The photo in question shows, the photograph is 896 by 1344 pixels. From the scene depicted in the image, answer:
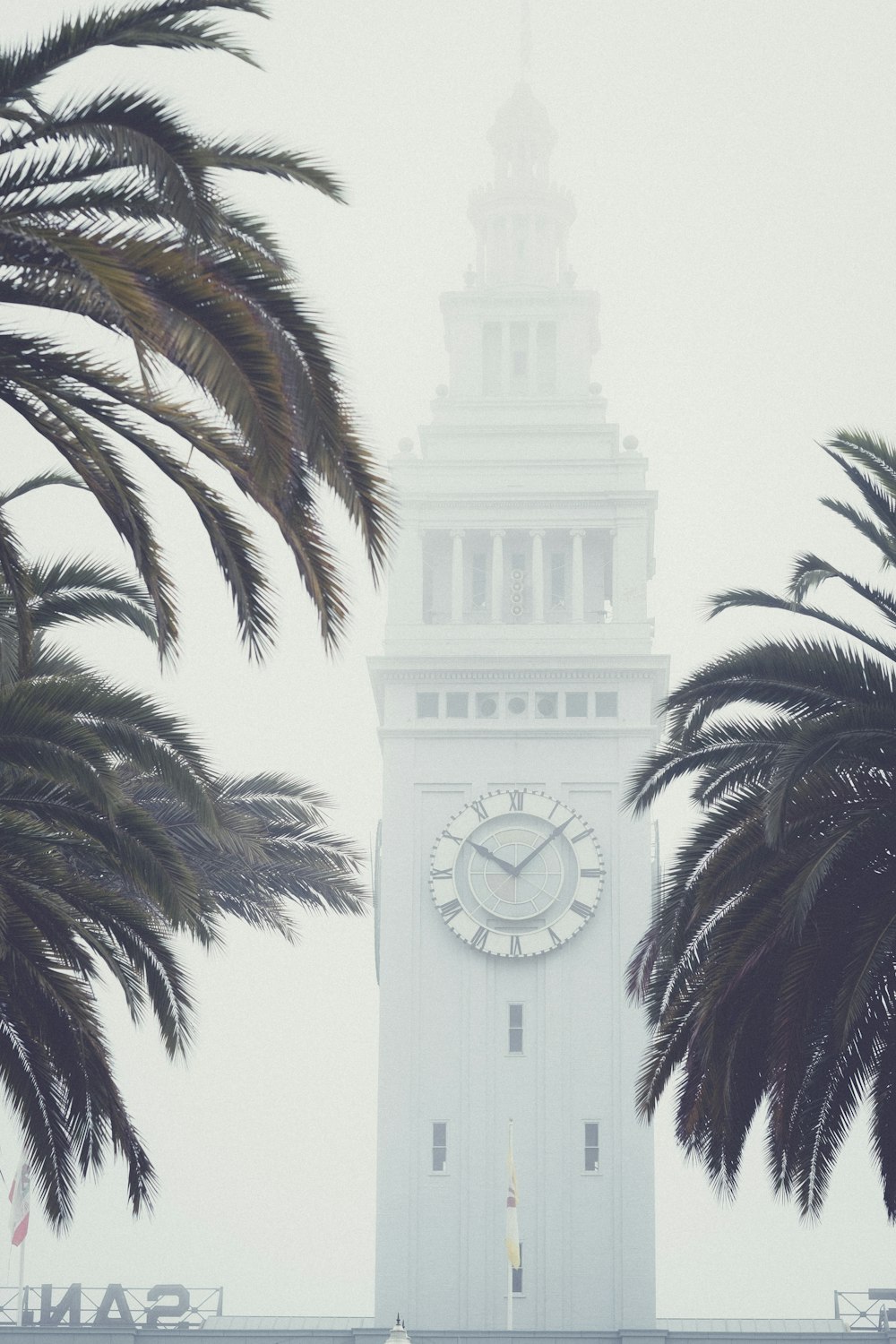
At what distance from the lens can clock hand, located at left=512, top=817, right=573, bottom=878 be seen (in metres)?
68.7

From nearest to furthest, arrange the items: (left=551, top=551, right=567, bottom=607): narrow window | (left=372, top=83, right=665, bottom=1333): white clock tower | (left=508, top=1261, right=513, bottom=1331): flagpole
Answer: (left=508, top=1261, right=513, bottom=1331): flagpole < (left=372, top=83, right=665, bottom=1333): white clock tower < (left=551, top=551, right=567, bottom=607): narrow window

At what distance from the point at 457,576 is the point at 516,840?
29.3ft

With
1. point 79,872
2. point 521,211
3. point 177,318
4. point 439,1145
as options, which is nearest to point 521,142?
point 521,211

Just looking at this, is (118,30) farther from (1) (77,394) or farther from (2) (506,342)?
(2) (506,342)

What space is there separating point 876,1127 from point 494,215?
5422 cm

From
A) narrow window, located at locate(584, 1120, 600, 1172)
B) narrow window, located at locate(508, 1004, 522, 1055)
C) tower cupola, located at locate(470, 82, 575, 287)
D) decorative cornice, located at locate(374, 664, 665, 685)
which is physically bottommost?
narrow window, located at locate(584, 1120, 600, 1172)

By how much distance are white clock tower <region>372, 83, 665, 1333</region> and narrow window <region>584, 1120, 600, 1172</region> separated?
0.18ft

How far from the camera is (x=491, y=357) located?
77.2 m

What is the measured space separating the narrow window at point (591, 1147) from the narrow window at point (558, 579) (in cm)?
1571

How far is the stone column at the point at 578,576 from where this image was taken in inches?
2837

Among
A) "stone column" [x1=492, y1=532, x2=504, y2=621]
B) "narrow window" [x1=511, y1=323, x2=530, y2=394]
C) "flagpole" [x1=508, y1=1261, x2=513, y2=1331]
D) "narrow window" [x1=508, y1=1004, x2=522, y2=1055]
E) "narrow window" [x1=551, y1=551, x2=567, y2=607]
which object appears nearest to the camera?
"flagpole" [x1=508, y1=1261, x2=513, y2=1331]

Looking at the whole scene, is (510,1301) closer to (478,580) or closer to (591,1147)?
(591,1147)

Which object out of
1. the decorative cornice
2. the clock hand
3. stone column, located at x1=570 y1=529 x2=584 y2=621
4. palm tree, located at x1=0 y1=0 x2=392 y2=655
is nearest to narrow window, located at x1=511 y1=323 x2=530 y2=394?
stone column, located at x1=570 y1=529 x2=584 y2=621

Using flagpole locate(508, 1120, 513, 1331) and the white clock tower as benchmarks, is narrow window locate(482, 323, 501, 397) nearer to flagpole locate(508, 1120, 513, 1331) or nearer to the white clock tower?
the white clock tower
